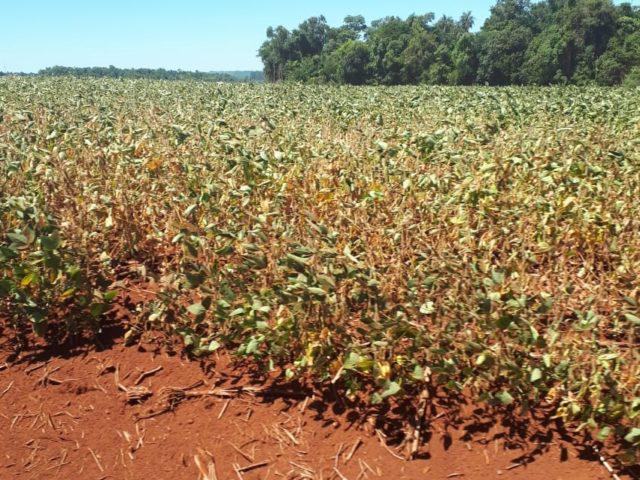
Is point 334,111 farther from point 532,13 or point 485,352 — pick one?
point 532,13

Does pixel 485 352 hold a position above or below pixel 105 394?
above

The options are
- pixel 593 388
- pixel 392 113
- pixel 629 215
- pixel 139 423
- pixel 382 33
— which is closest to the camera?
pixel 593 388

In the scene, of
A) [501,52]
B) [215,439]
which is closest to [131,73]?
[501,52]

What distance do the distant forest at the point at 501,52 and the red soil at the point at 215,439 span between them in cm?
5158

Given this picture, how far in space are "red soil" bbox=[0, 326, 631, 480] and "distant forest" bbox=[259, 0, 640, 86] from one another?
51.6 meters

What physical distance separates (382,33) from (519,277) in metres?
84.4

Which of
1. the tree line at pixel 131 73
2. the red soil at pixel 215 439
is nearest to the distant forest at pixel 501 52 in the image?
the tree line at pixel 131 73

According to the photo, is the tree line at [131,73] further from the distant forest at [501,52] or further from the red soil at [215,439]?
the red soil at [215,439]

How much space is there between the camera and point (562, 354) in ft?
8.79

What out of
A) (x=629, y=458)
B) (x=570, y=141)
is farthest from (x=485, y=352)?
(x=570, y=141)

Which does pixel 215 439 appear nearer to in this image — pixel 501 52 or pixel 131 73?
pixel 501 52

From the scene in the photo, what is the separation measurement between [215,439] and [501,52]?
68.2 m

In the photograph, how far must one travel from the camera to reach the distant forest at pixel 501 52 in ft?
201

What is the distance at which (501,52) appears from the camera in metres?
64.6
